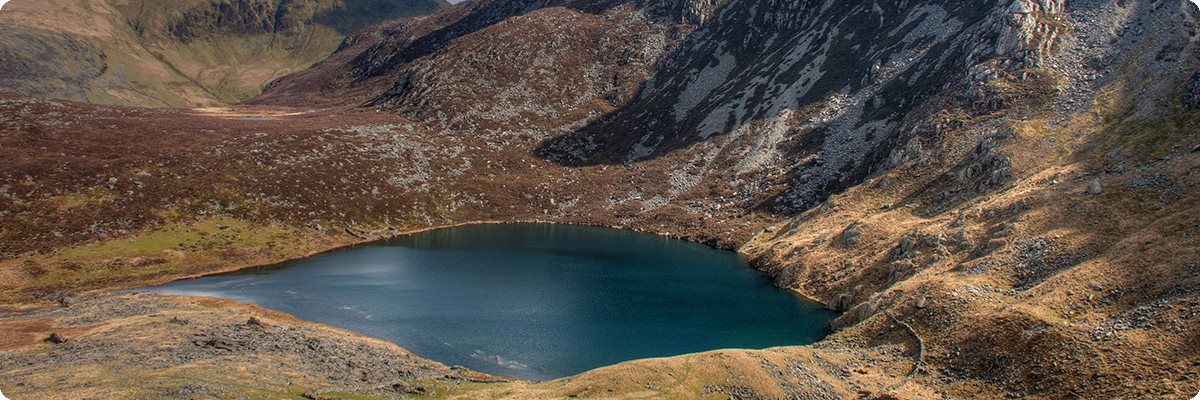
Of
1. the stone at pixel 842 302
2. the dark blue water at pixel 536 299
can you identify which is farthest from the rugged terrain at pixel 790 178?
the dark blue water at pixel 536 299

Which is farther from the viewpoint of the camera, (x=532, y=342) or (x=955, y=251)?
(x=955, y=251)

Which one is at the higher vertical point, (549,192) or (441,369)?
(549,192)

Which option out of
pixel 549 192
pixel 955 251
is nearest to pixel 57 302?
pixel 549 192

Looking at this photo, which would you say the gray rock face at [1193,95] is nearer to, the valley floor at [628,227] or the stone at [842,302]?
the valley floor at [628,227]

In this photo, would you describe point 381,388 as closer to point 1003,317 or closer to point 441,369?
point 441,369

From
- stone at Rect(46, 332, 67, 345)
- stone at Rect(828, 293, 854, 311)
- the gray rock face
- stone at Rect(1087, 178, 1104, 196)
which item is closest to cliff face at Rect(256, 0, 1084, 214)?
the gray rock face

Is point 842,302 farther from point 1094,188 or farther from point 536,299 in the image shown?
point 536,299

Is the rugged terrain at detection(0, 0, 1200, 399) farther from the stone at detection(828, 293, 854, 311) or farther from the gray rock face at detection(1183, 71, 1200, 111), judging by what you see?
the gray rock face at detection(1183, 71, 1200, 111)
